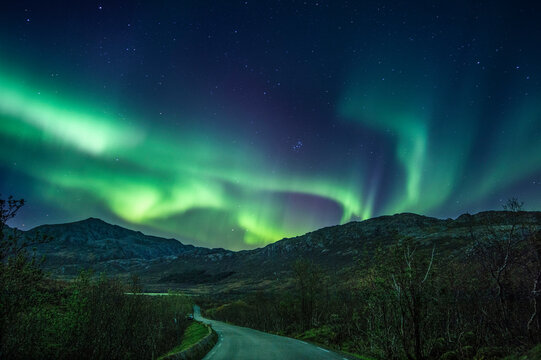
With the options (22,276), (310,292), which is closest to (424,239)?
(310,292)

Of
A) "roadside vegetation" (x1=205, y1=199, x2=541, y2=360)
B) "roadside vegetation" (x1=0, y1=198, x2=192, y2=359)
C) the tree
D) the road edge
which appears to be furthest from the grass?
the tree

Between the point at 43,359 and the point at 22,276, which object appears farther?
the point at 43,359

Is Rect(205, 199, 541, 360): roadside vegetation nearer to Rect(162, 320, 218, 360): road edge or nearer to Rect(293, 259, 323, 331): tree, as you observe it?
Rect(162, 320, 218, 360): road edge

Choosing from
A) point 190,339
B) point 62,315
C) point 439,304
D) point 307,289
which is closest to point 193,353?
point 62,315

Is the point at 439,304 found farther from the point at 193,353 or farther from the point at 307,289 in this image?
the point at 307,289

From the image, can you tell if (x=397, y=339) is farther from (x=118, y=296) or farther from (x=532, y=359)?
(x=118, y=296)

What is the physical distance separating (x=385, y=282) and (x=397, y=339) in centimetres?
350

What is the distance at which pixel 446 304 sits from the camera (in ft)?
44.7

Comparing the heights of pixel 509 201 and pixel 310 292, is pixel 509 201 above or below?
above

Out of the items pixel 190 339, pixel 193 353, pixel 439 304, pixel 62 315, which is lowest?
pixel 190 339

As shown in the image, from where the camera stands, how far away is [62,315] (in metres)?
17.4

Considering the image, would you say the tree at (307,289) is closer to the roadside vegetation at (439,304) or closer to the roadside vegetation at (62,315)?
the roadside vegetation at (439,304)

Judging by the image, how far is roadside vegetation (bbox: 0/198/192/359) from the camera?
1049 centimetres

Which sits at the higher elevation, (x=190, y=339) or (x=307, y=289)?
(x=307, y=289)
